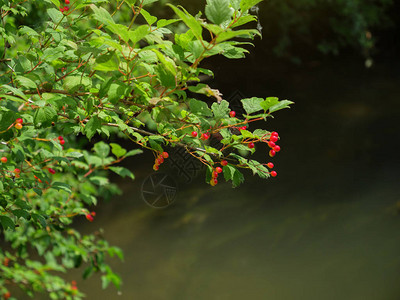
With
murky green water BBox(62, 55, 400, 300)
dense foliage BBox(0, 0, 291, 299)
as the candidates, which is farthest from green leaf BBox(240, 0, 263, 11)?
murky green water BBox(62, 55, 400, 300)

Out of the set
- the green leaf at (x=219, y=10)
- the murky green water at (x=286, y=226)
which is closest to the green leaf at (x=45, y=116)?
the green leaf at (x=219, y=10)

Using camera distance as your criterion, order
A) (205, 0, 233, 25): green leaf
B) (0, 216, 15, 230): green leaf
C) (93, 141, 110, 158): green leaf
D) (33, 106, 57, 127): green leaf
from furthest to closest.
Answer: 1. (93, 141, 110, 158): green leaf
2. (0, 216, 15, 230): green leaf
3. (33, 106, 57, 127): green leaf
4. (205, 0, 233, 25): green leaf

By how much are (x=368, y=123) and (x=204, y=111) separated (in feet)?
17.1

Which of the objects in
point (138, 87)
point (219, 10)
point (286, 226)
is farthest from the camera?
point (286, 226)

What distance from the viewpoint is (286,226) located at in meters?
4.50

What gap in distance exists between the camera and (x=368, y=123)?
5.69 meters

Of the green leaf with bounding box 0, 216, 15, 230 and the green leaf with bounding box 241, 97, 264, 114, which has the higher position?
the green leaf with bounding box 241, 97, 264, 114

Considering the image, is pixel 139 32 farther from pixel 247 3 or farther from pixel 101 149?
pixel 101 149

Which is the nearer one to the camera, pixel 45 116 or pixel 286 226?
pixel 45 116


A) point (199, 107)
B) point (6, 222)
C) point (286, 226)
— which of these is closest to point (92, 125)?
point (199, 107)

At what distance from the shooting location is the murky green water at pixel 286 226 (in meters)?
3.97

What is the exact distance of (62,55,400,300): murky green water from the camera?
3.97m

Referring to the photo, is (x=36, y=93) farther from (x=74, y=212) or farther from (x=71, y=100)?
(x=74, y=212)

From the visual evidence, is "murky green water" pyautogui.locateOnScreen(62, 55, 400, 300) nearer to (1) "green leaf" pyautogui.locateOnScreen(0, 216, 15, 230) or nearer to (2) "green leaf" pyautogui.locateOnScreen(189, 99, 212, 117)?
(1) "green leaf" pyautogui.locateOnScreen(0, 216, 15, 230)
